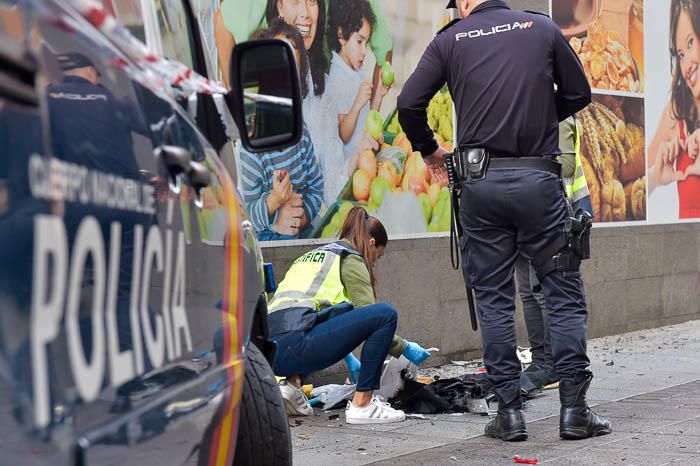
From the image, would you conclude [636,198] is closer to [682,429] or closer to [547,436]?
[682,429]

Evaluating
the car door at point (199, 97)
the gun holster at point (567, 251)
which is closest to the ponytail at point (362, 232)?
the gun holster at point (567, 251)

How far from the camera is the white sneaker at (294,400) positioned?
19.6 feet

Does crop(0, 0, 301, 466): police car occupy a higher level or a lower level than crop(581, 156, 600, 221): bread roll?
higher

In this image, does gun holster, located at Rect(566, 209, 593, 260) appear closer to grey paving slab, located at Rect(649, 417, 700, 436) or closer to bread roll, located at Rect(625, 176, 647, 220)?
grey paving slab, located at Rect(649, 417, 700, 436)

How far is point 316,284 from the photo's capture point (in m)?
6.02

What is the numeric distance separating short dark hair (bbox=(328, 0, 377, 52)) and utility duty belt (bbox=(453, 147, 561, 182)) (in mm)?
2331

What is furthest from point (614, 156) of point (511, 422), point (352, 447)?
point (352, 447)

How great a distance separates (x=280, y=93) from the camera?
9.66 ft

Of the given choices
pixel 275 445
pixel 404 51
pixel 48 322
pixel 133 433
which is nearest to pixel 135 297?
pixel 133 433

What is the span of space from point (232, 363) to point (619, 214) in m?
8.05

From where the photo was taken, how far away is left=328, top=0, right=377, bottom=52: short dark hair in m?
7.36

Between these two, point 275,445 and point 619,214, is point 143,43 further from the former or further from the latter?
point 619,214

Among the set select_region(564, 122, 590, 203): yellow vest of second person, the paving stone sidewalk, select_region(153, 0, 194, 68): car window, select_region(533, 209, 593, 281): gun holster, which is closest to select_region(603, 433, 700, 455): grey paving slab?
the paving stone sidewalk

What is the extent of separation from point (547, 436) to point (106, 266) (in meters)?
3.98
